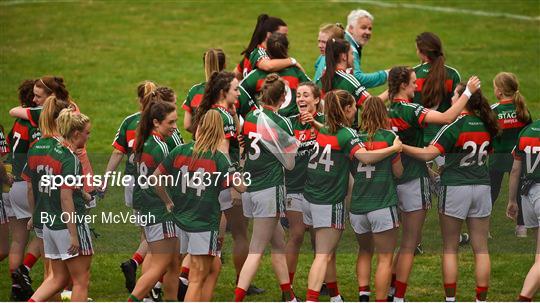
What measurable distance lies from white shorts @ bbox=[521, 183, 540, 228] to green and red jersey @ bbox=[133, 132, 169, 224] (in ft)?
11.9

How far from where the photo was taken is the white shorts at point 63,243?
12422 millimetres

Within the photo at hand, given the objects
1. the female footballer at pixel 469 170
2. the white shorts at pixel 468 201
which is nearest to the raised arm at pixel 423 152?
the female footballer at pixel 469 170

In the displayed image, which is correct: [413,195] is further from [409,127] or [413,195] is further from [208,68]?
[208,68]

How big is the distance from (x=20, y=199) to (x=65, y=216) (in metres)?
1.61

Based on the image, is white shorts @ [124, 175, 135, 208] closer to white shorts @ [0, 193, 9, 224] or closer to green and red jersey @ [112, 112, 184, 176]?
green and red jersey @ [112, 112, 184, 176]

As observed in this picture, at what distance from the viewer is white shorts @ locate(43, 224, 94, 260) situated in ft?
40.8

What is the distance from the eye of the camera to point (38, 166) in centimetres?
1257

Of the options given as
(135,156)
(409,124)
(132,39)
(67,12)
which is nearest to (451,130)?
(409,124)

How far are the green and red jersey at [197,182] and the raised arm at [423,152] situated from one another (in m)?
1.78

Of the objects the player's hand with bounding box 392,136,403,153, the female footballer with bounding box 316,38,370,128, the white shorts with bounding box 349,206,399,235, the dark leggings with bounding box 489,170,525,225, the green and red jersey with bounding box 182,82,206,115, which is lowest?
the white shorts with bounding box 349,206,399,235

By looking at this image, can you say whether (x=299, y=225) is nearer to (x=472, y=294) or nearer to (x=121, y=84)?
(x=472, y=294)

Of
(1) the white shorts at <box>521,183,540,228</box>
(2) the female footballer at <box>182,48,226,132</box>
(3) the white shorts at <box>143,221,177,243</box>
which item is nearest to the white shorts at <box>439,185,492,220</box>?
(1) the white shorts at <box>521,183,540,228</box>

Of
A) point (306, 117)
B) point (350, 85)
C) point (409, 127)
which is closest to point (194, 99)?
point (350, 85)

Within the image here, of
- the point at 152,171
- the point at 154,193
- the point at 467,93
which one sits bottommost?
the point at 154,193
